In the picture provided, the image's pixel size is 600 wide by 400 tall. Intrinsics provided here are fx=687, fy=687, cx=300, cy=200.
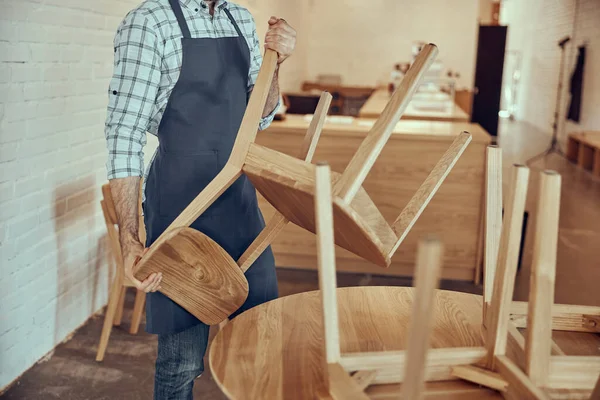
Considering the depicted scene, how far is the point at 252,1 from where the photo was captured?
18.9 feet

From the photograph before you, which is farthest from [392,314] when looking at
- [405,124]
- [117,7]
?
[405,124]

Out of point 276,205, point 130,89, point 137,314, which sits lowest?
point 137,314

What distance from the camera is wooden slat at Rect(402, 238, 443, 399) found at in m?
0.73

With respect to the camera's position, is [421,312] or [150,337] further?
[150,337]

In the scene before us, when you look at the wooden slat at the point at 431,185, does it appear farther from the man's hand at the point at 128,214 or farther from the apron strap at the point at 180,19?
the apron strap at the point at 180,19

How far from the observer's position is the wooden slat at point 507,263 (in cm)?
103

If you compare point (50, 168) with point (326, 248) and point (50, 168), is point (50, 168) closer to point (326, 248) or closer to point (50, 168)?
point (50, 168)

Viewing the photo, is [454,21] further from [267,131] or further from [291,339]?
[291,339]

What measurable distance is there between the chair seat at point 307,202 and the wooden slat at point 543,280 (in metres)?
0.25

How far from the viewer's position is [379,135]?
3.58 ft

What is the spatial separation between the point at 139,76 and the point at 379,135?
774 millimetres

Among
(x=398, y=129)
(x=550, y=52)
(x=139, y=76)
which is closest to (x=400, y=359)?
(x=139, y=76)

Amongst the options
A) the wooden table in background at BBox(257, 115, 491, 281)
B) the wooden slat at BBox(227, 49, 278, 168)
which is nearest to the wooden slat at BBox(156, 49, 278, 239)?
the wooden slat at BBox(227, 49, 278, 168)

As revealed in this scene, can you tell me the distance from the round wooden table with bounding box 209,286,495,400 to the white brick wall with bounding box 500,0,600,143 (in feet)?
28.0
